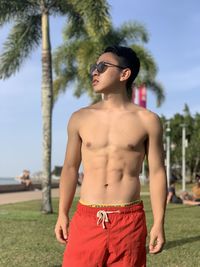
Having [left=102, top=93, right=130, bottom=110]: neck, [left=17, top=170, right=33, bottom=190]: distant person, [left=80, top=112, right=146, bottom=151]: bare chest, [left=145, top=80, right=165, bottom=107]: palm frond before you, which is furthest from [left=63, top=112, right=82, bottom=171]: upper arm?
[left=17, top=170, right=33, bottom=190]: distant person

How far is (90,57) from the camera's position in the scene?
23031mm

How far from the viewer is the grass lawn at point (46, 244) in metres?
7.13

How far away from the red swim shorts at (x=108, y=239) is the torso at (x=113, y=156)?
8 centimetres

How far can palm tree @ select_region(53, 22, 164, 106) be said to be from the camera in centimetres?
2283

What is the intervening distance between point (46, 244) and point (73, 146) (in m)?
5.34

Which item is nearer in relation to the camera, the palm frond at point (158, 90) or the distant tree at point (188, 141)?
the palm frond at point (158, 90)

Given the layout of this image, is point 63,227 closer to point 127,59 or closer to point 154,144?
point 154,144

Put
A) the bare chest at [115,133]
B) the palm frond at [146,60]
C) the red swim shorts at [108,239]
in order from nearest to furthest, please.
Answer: the red swim shorts at [108,239] < the bare chest at [115,133] < the palm frond at [146,60]

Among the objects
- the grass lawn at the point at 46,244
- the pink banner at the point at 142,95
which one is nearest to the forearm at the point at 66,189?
the grass lawn at the point at 46,244

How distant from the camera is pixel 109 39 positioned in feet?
77.3

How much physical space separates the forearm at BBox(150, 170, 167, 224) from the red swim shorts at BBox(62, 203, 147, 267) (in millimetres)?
106

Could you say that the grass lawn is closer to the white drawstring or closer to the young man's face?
the white drawstring

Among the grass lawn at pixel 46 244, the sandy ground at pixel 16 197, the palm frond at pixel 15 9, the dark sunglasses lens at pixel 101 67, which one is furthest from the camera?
the sandy ground at pixel 16 197

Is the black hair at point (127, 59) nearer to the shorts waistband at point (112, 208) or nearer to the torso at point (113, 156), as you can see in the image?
the torso at point (113, 156)
